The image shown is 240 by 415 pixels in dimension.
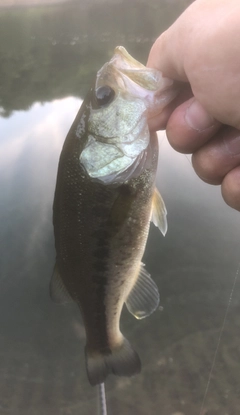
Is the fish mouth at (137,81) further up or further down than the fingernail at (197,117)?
further up

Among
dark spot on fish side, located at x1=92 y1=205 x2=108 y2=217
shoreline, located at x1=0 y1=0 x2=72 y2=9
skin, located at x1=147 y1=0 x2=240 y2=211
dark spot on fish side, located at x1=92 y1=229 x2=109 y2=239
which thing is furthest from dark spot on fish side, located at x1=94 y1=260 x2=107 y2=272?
shoreline, located at x1=0 y1=0 x2=72 y2=9

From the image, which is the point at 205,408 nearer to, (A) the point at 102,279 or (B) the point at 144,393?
(B) the point at 144,393

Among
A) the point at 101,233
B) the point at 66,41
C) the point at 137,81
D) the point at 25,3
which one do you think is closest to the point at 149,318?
the point at 101,233

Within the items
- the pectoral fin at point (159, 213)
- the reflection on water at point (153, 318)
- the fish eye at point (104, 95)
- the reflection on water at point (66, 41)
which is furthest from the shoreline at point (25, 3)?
the pectoral fin at point (159, 213)

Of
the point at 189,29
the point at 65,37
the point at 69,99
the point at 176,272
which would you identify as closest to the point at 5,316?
the point at 176,272

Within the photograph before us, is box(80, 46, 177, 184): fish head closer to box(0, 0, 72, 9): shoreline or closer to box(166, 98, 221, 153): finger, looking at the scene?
box(166, 98, 221, 153): finger

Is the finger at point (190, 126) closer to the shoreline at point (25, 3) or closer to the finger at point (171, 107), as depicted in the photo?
the finger at point (171, 107)

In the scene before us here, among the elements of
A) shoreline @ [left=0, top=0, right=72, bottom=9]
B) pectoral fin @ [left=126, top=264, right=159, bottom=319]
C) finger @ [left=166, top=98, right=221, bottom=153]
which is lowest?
shoreline @ [left=0, top=0, right=72, bottom=9]

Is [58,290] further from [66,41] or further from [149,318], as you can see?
[66,41]
